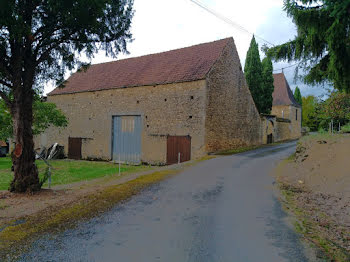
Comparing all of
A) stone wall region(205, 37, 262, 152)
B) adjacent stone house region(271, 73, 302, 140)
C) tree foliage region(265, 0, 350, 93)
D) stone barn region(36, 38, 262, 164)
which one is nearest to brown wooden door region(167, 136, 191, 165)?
stone barn region(36, 38, 262, 164)

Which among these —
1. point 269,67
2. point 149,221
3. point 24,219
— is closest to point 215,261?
point 149,221

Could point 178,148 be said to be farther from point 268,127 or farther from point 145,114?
point 268,127

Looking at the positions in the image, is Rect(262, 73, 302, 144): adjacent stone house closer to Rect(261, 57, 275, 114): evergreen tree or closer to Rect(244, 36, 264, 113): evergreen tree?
Rect(261, 57, 275, 114): evergreen tree

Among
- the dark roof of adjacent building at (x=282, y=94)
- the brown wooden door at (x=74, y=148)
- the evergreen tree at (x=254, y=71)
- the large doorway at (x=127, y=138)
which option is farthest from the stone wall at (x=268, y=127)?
the brown wooden door at (x=74, y=148)

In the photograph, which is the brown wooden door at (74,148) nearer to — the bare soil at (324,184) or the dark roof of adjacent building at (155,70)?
the dark roof of adjacent building at (155,70)

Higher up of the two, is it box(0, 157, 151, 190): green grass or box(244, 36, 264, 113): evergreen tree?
box(244, 36, 264, 113): evergreen tree

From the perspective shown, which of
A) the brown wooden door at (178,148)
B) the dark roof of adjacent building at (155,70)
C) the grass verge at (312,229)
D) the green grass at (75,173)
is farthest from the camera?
the dark roof of adjacent building at (155,70)

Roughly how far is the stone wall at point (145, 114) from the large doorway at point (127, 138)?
0.45 meters

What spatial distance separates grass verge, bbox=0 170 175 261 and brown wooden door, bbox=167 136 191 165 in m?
9.35

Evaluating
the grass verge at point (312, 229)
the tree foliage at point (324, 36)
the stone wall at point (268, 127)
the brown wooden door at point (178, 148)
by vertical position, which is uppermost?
the tree foliage at point (324, 36)

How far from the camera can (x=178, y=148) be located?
17.9 meters

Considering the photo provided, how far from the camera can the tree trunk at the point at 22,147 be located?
24.6ft

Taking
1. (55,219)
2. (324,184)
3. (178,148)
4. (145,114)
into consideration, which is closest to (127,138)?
(145,114)

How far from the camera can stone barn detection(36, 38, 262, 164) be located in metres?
17.5
